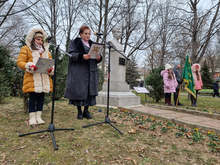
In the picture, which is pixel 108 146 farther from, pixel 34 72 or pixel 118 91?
pixel 118 91

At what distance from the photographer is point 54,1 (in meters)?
14.3

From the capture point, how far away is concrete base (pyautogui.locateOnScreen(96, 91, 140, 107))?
18.1 feet

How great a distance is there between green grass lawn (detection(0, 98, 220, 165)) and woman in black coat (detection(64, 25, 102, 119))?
591mm

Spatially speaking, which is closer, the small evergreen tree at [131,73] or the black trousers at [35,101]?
the black trousers at [35,101]

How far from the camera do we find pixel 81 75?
3373 millimetres

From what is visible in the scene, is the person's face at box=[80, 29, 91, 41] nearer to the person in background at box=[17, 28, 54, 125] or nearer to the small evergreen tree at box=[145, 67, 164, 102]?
the person in background at box=[17, 28, 54, 125]

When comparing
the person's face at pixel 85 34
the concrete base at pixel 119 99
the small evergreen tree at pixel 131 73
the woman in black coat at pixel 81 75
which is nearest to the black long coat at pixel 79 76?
the woman in black coat at pixel 81 75

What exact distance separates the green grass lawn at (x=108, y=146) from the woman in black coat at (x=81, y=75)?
0.59 meters

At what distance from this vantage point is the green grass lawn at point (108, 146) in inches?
75.8

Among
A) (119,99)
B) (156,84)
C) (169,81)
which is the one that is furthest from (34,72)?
(156,84)

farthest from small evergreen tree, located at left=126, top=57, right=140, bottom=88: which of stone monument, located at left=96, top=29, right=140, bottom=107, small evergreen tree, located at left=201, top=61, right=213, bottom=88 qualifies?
stone monument, located at left=96, top=29, right=140, bottom=107

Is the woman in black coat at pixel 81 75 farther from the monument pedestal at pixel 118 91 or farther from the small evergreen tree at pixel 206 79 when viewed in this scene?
the small evergreen tree at pixel 206 79

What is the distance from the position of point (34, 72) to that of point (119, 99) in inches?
127

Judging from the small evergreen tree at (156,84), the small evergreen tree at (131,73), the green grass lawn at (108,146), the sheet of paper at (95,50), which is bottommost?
the green grass lawn at (108,146)
